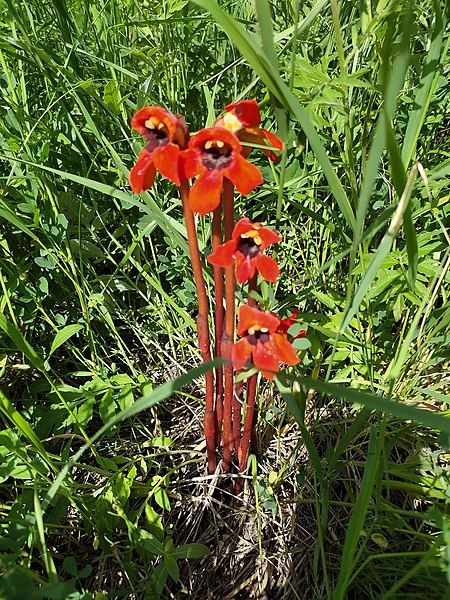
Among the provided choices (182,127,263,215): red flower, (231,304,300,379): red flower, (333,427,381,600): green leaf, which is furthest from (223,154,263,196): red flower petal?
(333,427,381,600): green leaf

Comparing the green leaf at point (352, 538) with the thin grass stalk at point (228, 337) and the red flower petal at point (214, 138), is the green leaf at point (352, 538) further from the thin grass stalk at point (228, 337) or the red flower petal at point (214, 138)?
the red flower petal at point (214, 138)

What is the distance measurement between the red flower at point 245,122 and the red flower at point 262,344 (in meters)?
0.29

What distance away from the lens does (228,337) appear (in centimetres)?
112

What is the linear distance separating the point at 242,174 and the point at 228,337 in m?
0.35

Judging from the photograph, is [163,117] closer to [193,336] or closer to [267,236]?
[267,236]

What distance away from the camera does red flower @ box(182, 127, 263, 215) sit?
0.91 meters

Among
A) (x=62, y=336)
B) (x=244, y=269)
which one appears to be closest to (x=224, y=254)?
(x=244, y=269)

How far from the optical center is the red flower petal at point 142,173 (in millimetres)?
969

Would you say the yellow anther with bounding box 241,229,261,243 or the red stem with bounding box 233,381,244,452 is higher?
the yellow anther with bounding box 241,229,261,243

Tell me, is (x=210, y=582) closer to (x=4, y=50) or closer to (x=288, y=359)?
(x=288, y=359)

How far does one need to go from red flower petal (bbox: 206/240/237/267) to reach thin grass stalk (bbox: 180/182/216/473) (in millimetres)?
116

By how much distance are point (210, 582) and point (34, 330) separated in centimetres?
Result: 84

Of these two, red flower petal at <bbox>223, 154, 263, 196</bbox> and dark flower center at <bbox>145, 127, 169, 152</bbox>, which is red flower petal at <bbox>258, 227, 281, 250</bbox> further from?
dark flower center at <bbox>145, 127, 169, 152</bbox>

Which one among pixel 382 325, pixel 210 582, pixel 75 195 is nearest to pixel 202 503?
pixel 210 582
